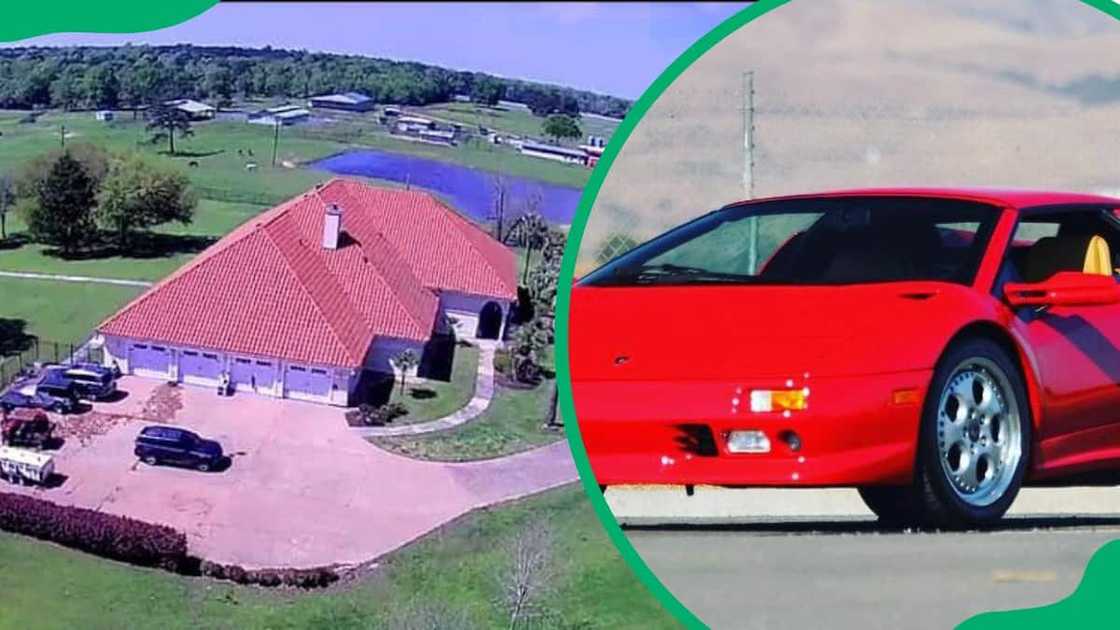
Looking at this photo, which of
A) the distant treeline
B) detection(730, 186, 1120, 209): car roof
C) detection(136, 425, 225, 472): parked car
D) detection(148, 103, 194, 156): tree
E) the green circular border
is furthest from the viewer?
detection(148, 103, 194, 156): tree

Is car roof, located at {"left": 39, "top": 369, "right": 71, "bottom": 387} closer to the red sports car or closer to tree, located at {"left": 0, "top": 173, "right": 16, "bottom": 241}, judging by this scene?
tree, located at {"left": 0, "top": 173, "right": 16, "bottom": 241}

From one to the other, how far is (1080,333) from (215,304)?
85.0 inches

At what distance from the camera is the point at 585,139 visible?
3396 mm

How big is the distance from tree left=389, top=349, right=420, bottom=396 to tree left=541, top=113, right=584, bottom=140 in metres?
0.71

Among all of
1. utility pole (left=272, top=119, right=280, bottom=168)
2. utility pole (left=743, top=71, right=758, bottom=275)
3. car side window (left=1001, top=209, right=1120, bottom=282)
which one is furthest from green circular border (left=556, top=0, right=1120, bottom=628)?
utility pole (left=272, top=119, right=280, bottom=168)

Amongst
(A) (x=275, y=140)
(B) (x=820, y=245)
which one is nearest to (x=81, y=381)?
(A) (x=275, y=140)

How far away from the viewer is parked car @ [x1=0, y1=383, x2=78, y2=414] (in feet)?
11.0

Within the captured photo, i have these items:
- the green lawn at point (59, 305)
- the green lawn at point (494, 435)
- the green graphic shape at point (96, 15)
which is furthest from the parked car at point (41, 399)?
the green graphic shape at point (96, 15)

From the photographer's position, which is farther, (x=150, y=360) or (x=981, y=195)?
(x=150, y=360)

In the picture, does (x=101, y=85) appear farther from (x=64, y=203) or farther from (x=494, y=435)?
(x=494, y=435)

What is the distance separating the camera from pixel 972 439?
2900mm

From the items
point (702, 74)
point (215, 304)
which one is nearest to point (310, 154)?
point (215, 304)

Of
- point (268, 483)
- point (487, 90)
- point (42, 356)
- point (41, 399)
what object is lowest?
point (268, 483)

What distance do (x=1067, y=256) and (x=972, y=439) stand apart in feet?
1.78
